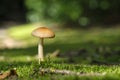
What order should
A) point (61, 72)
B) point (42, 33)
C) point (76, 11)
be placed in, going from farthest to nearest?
point (76, 11) → point (42, 33) → point (61, 72)

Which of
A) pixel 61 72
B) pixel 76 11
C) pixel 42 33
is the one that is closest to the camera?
pixel 61 72

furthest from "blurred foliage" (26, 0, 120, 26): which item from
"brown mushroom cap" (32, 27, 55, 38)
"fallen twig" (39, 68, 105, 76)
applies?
A: "fallen twig" (39, 68, 105, 76)

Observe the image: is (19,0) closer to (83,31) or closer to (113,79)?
(83,31)

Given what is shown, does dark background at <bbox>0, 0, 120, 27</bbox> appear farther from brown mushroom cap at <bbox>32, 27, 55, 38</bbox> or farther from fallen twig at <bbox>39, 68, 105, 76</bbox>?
fallen twig at <bbox>39, 68, 105, 76</bbox>

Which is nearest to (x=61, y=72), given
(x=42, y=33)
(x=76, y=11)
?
(x=42, y=33)

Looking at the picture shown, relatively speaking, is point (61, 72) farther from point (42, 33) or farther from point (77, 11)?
point (77, 11)

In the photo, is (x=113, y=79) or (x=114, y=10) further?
(x=114, y=10)

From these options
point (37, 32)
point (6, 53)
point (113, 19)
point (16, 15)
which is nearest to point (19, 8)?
point (16, 15)

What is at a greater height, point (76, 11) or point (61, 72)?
point (76, 11)
